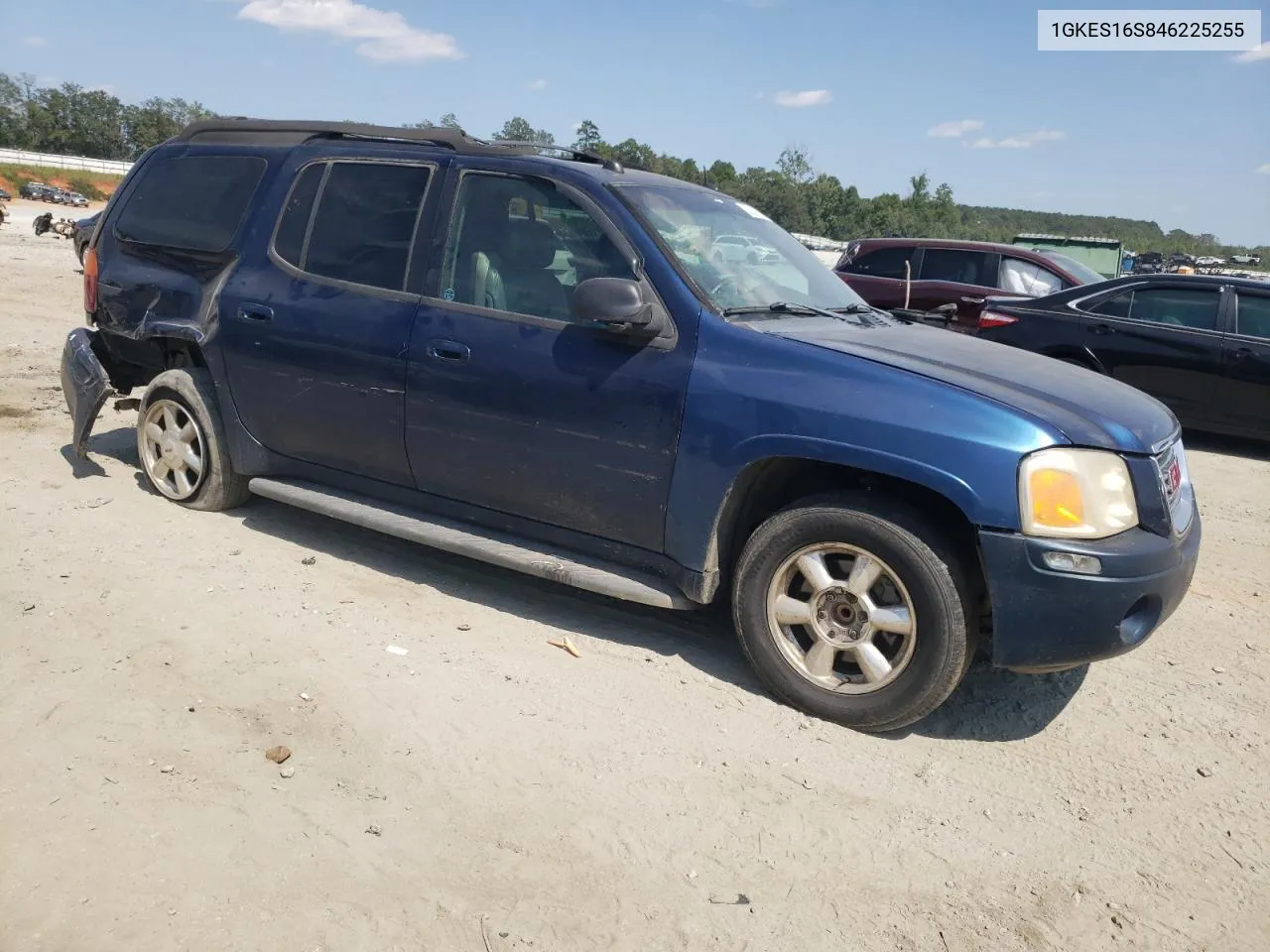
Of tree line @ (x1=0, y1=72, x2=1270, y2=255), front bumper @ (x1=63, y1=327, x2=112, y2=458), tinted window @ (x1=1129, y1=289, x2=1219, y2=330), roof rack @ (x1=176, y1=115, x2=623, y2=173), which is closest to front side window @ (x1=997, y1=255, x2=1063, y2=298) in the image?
tinted window @ (x1=1129, y1=289, x2=1219, y2=330)

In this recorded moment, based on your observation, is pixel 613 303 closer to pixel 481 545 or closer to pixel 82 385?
pixel 481 545

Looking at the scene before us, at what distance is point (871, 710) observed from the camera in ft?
11.7

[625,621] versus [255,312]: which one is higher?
[255,312]

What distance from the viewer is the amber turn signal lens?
10.7 feet

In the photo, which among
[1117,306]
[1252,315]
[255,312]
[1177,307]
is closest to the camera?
[255,312]

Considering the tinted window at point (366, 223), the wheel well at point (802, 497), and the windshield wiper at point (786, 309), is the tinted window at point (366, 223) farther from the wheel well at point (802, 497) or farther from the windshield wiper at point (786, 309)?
the wheel well at point (802, 497)

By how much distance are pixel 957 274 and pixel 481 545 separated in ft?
30.3

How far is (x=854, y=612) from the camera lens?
360 centimetres

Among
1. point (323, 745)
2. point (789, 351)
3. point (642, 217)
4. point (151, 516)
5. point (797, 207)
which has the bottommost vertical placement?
point (323, 745)

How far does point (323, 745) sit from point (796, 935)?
167cm

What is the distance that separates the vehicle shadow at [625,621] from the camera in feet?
12.7

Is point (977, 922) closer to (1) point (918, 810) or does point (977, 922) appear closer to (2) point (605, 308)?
(1) point (918, 810)

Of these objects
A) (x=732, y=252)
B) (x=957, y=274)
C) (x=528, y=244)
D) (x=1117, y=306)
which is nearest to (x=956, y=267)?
(x=957, y=274)

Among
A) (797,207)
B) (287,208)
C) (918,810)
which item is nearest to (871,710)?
(918,810)
